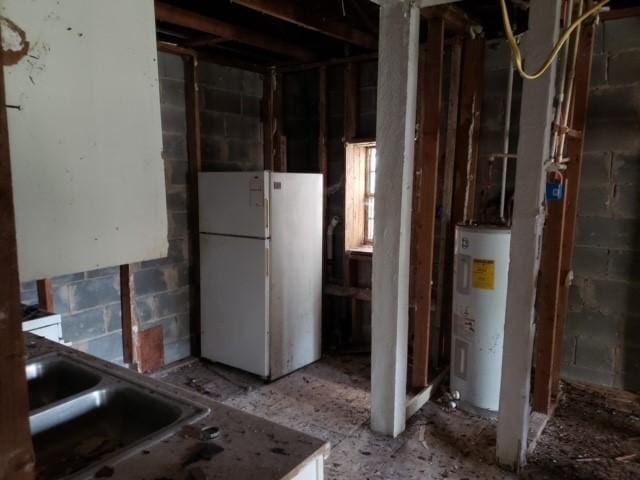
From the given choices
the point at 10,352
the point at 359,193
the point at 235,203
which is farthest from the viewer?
the point at 359,193

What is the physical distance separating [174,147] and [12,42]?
2.90 metres

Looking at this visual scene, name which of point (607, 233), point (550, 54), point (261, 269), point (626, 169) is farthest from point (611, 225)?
point (261, 269)

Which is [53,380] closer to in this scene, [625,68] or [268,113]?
[268,113]

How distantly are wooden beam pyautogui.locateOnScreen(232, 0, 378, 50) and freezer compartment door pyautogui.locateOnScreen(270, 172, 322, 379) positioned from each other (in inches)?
38.0

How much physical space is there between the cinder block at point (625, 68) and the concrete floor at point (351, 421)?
2.19m

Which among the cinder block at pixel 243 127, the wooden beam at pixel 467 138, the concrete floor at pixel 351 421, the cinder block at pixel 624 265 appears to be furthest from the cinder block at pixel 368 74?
the concrete floor at pixel 351 421

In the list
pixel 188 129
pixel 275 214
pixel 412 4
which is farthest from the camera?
pixel 188 129

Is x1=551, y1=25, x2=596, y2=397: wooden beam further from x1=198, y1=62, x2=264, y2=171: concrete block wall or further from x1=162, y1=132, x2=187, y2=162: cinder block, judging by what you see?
x1=162, y1=132, x2=187, y2=162: cinder block

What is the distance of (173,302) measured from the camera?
3.61 m

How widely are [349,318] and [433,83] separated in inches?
84.2

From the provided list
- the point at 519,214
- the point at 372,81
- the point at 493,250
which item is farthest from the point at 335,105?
the point at 519,214

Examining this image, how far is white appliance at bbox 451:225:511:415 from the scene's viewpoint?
272 centimetres

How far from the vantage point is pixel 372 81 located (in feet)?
12.1

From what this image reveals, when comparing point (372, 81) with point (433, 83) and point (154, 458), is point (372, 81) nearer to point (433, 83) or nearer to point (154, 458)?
point (433, 83)
